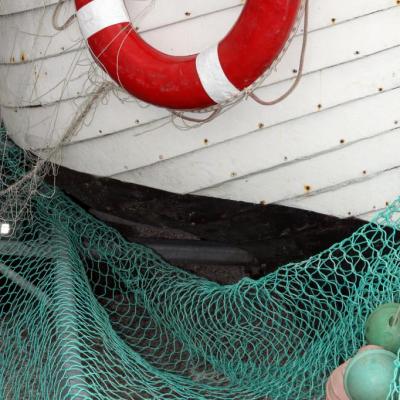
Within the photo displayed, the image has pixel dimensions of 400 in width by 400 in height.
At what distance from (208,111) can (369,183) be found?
628mm

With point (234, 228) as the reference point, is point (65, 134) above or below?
above

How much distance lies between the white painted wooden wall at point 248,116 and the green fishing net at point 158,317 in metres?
0.22

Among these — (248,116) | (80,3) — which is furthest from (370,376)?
(80,3)

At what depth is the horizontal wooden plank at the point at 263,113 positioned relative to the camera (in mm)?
2348

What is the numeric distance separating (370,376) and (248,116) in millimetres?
925

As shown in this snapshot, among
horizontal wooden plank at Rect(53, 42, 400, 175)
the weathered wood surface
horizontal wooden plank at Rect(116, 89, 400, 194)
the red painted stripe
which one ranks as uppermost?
the red painted stripe

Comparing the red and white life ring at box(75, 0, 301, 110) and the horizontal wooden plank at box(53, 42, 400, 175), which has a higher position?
the red and white life ring at box(75, 0, 301, 110)

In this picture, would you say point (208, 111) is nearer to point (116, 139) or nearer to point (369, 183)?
point (116, 139)

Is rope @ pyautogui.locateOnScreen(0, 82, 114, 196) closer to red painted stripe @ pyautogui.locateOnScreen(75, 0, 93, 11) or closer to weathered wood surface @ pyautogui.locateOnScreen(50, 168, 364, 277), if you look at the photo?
weathered wood surface @ pyautogui.locateOnScreen(50, 168, 364, 277)

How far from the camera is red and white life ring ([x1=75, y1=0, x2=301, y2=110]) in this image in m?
2.09

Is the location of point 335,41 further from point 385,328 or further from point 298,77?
point 385,328

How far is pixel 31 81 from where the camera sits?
2604mm

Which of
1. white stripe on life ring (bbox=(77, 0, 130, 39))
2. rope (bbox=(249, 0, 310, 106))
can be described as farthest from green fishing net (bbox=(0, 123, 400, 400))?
white stripe on life ring (bbox=(77, 0, 130, 39))

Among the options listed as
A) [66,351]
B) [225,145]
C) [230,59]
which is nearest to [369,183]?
[225,145]
